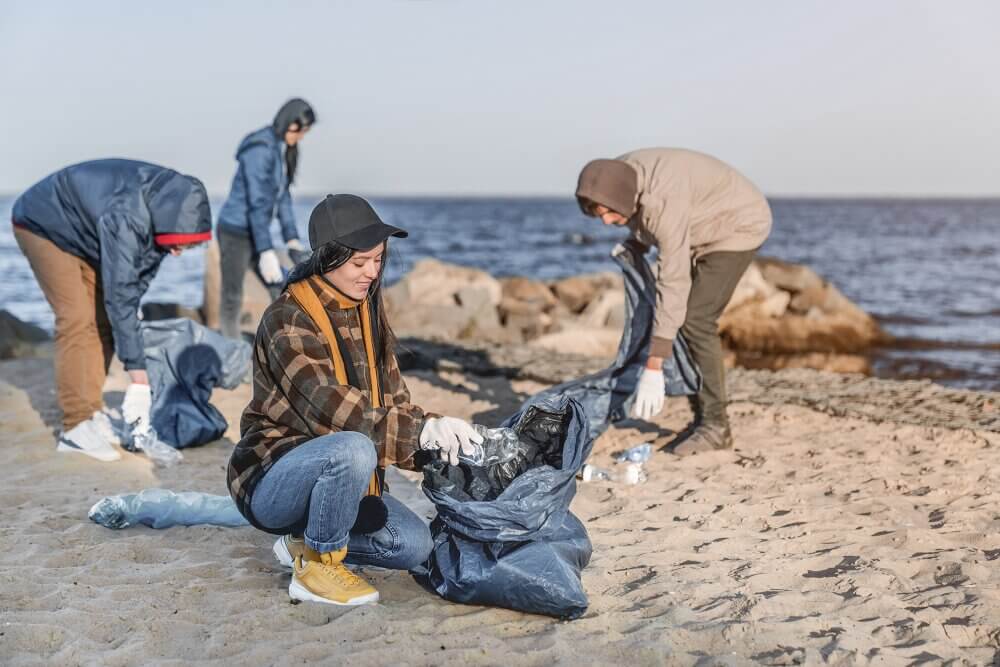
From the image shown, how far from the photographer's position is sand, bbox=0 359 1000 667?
2814 millimetres

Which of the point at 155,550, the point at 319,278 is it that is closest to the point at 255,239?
the point at 155,550

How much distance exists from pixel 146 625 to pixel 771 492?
9.26ft

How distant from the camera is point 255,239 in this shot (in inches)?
251

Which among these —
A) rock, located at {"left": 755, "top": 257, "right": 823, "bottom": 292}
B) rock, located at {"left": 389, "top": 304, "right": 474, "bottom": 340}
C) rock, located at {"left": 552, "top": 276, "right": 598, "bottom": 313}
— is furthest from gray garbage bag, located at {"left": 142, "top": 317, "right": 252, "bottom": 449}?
rock, located at {"left": 755, "top": 257, "right": 823, "bottom": 292}

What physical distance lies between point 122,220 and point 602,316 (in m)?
7.99

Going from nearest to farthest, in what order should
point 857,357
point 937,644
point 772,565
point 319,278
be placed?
point 937,644 < point 319,278 < point 772,565 < point 857,357

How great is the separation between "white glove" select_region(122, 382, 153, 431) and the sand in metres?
0.28

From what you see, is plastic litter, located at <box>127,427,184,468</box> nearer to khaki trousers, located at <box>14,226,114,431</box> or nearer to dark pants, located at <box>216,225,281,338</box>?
khaki trousers, located at <box>14,226,114,431</box>

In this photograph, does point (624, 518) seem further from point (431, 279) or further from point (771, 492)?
point (431, 279)

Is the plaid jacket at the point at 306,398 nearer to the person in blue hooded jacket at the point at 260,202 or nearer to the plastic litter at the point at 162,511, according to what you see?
the plastic litter at the point at 162,511

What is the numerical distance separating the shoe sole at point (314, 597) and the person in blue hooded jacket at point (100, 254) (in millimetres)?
1956

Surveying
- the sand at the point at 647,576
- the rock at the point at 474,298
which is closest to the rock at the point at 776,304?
the rock at the point at 474,298

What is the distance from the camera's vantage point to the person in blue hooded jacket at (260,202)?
6.16 metres

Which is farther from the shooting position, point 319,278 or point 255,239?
point 255,239
